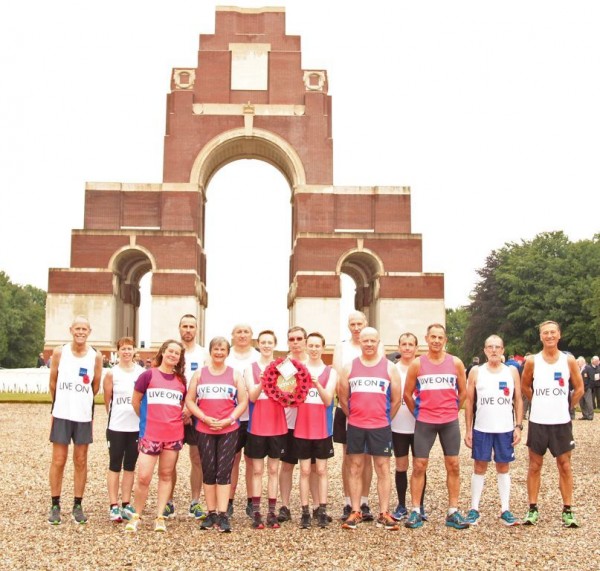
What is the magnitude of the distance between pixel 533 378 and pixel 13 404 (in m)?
20.2

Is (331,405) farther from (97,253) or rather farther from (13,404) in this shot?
(97,253)

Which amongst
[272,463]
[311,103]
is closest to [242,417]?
[272,463]

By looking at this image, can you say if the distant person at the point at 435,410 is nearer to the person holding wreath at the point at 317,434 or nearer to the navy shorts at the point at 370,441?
the navy shorts at the point at 370,441

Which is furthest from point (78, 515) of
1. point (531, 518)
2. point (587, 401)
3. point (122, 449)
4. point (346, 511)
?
point (587, 401)

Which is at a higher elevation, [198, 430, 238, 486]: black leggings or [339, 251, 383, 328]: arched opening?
[339, 251, 383, 328]: arched opening

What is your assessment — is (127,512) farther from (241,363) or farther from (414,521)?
(414,521)

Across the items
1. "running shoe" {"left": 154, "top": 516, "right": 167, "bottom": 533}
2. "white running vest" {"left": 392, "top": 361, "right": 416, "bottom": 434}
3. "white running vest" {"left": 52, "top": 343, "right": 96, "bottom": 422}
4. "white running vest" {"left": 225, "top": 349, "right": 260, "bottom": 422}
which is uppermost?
"white running vest" {"left": 225, "top": 349, "right": 260, "bottom": 422}

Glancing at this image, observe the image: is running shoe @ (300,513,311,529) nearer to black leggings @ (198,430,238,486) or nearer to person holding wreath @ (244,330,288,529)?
person holding wreath @ (244,330,288,529)

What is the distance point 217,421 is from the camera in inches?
297

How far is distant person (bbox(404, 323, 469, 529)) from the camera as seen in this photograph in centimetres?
778

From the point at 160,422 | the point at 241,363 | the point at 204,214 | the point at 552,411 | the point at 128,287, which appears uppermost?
the point at 204,214

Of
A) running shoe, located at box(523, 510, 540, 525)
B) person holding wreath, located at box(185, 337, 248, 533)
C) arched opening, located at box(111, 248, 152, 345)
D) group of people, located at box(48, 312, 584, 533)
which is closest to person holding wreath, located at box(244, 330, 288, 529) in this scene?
group of people, located at box(48, 312, 584, 533)

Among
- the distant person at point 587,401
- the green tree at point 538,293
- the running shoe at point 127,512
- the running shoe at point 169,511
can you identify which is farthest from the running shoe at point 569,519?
the green tree at point 538,293

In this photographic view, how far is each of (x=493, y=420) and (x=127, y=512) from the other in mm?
3760
